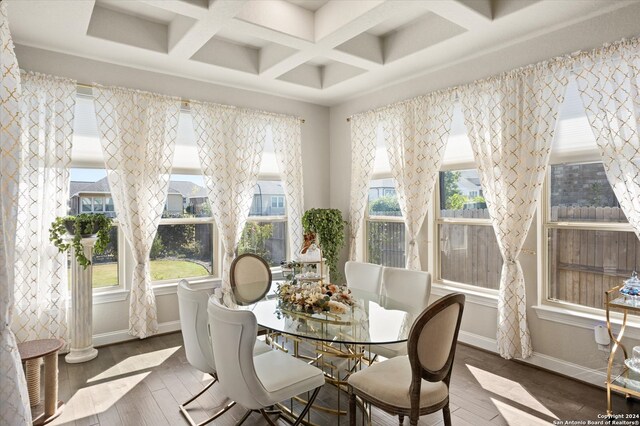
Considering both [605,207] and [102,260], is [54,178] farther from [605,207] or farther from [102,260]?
[605,207]

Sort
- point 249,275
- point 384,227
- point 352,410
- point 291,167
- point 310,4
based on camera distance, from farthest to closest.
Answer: point 291,167 → point 384,227 → point 249,275 → point 310,4 → point 352,410

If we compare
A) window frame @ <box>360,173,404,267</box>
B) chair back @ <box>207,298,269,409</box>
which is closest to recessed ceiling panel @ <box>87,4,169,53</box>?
chair back @ <box>207,298,269,409</box>

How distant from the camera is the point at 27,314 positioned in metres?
3.57

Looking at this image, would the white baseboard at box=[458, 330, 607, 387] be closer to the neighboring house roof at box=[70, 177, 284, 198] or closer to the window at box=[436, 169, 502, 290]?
the window at box=[436, 169, 502, 290]

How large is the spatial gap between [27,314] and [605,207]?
5.23 m

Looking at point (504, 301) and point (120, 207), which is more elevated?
point (120, 207)

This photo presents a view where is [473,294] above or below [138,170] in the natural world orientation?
below

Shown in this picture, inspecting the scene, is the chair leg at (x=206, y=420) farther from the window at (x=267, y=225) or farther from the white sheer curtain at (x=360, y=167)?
the white sheer curtain at (x=360, y=167)

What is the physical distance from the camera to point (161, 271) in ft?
14.9

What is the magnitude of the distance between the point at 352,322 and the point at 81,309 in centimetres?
273

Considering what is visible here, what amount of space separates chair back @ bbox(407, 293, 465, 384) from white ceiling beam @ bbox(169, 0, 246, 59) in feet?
8.55

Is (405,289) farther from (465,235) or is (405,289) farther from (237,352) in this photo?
(237,352)

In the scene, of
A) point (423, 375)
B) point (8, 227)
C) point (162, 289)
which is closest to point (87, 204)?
point (162, 289)

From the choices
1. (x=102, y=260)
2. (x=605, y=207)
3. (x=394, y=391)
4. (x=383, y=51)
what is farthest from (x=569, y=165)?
(x=102, y=260)
